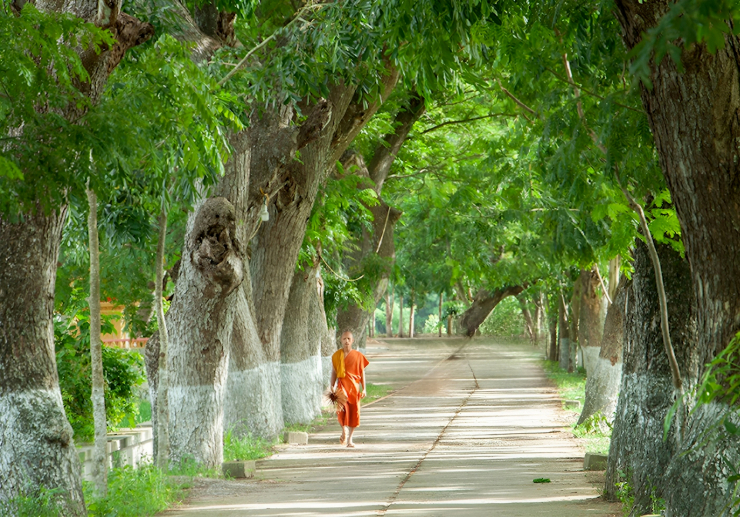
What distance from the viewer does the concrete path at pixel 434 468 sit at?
7461mm

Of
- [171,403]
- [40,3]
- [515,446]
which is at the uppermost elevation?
[40,3]

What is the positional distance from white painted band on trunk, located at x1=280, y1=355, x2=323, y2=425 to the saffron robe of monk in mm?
2499

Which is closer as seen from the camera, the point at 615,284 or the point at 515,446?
the point at 515,446

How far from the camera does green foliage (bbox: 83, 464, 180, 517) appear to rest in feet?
22.6

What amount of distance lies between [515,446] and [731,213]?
323 inches

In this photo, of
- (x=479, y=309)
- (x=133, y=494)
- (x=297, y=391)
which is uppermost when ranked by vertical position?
(x=479, y=309)

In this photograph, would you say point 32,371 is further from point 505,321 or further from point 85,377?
point 505,321

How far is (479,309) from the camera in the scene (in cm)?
4950

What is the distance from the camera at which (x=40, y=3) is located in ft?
21.0

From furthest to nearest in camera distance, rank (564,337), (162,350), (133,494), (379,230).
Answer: (564,337) → (379,230) → (162,350) → (133,494)

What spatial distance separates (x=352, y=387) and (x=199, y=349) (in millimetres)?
3810

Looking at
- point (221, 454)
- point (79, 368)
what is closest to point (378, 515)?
point (221, 454)

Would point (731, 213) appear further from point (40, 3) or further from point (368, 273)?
point (368, 273)

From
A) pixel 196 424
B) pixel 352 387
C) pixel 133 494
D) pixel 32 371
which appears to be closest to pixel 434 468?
pixel 196 424
